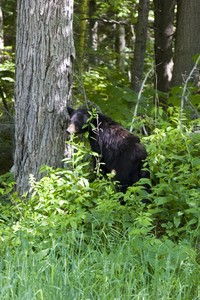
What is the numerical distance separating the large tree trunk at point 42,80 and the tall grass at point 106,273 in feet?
6.18

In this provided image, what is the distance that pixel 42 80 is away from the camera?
657 cm

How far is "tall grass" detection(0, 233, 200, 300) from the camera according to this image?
13.5 feet

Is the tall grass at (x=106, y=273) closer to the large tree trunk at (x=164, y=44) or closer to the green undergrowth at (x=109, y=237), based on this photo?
the green undergrowth at (x=109, y=237)

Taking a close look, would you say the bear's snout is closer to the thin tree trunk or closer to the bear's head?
the bear's head

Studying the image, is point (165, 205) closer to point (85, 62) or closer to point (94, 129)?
point (94, 129)

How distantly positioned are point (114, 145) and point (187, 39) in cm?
544

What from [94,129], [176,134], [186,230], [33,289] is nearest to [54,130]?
[94,129]

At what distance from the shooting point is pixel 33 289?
4.04m

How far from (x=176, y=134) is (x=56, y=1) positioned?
2130mm

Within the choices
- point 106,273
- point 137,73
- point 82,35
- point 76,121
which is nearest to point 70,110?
point 76,121

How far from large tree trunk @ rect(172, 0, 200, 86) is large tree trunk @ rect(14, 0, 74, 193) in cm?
532

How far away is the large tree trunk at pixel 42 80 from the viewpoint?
6488mm

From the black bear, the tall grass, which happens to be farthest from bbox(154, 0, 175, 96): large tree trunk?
the tall grass

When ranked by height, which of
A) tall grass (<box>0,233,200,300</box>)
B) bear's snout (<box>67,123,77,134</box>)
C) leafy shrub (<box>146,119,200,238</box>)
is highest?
bear's snout (<box>67,123,77,134</box>)
